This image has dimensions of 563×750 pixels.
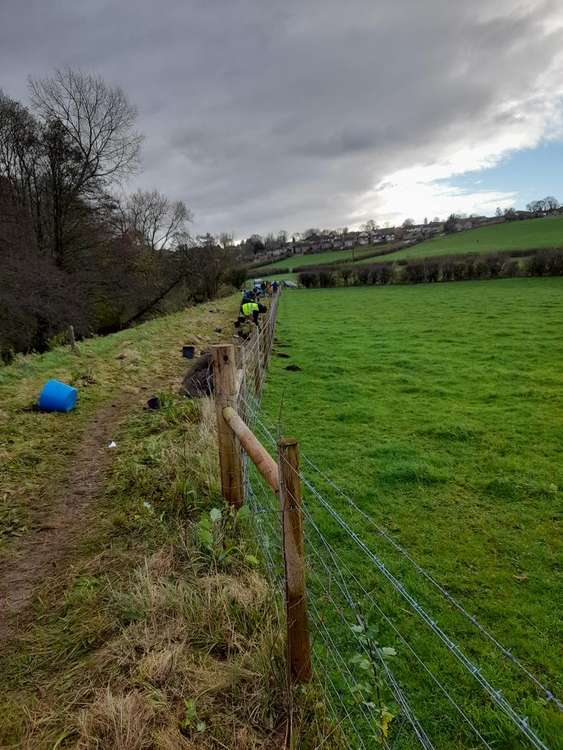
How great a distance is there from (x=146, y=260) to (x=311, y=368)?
2443 cm

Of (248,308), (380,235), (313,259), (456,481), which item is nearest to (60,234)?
(248,308)

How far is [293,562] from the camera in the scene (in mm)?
2131

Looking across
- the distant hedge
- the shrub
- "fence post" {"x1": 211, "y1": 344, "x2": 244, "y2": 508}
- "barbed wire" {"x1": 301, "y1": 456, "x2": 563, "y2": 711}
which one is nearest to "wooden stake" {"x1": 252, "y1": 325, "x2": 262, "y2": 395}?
"fence post" {"x1": 211, "y1": 344, "x2": 244, "y2": 508}

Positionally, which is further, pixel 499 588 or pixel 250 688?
pixel 499 588

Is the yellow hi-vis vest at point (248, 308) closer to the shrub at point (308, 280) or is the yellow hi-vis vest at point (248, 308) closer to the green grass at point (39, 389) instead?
the green grass at point (39, 389)

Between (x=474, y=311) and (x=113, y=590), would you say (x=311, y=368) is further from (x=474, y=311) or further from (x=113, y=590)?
(x=474, y=311)

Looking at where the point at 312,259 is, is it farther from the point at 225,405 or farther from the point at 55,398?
the point at 225,405

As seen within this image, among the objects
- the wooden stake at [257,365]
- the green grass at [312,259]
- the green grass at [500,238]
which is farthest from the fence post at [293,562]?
the green grass at [312,259]

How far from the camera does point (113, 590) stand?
3135 mm

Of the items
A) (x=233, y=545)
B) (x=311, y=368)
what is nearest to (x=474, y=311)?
(x=311, y=368)

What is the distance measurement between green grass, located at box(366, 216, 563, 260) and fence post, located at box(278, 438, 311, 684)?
5160cm

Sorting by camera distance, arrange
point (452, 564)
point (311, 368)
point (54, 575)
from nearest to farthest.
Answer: point (54, 575) < point (452, 564) < point (311, 368)

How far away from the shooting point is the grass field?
289cm

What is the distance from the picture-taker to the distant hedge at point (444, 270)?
34219 millimetres
